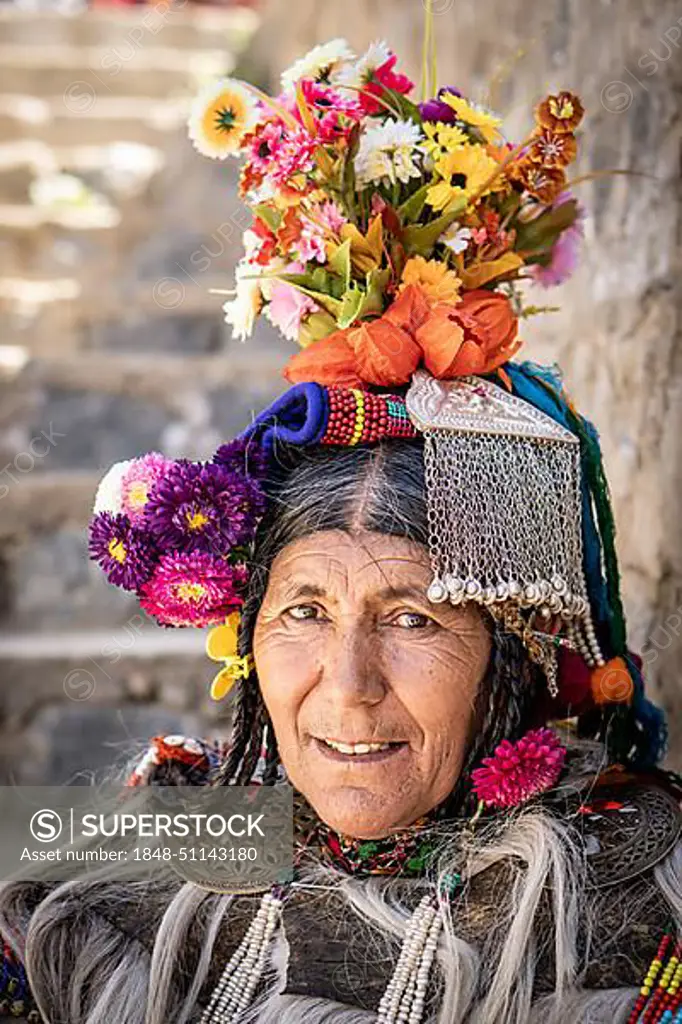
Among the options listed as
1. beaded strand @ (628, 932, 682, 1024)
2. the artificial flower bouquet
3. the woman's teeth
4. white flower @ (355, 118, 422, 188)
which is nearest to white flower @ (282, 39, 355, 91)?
the artificial flower bouquet

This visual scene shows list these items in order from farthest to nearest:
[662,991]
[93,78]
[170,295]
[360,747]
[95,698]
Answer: [93,78]
[170,295]
[95,698]
[360,747]
[662,991]

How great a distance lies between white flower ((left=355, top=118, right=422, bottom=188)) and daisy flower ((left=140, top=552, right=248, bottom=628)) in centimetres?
63

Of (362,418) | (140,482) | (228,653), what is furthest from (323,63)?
(228,653)

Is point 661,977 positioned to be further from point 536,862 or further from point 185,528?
point 185,528

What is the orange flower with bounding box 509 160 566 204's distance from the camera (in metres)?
2.14

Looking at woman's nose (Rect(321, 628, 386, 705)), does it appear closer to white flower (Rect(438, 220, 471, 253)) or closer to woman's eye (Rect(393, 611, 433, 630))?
Answer: woman's eye (Rect(393, 611, 433, 630))

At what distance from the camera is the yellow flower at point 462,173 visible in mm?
2100

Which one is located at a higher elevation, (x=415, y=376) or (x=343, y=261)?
(x=343, y=261)

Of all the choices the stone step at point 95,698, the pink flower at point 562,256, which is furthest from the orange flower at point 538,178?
the stone step at point 95,698

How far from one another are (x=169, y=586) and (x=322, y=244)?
57cm

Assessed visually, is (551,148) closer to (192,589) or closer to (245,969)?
(192,589)

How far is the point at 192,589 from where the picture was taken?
2043 mm

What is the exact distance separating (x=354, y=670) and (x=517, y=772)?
29cm

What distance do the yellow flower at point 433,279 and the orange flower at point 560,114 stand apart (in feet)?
0.88
